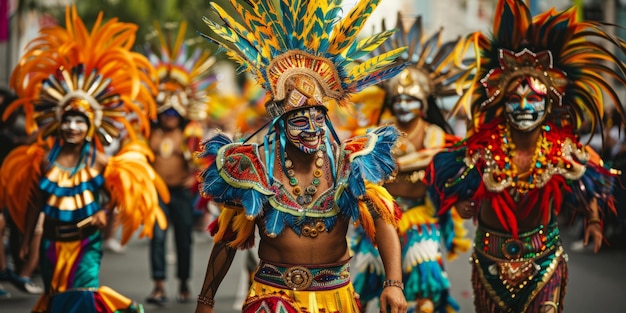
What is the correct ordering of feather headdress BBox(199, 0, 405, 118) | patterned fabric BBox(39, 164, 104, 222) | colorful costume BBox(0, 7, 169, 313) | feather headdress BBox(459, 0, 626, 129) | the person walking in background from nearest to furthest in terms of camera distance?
feather headdress BBox(199, 0, 405, 118)
feather headdress BBox(459, 0, 626, 129)
colorful costume BBox(0, 7, 169, 313)
patterned fabric BBox(39, 164, 104, 222)
the person walking in background

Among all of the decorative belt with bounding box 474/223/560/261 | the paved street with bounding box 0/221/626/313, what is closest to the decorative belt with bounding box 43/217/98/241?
the paved street with bounding box 0/221/626/313

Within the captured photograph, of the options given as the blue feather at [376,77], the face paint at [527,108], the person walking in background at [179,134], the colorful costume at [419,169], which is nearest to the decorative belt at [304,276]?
the blue feather at [376,77]

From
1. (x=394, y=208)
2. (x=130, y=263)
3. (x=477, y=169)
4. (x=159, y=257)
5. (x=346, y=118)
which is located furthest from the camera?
(x=130, y=263)

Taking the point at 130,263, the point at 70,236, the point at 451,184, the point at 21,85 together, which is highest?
the point at 21,85

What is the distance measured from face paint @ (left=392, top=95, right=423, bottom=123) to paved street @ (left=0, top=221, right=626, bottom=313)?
7.87 feet

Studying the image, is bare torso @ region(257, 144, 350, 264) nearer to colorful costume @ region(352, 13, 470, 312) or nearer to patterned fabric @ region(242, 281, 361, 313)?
patterned fabric @ region(242, 281, 361, 313)

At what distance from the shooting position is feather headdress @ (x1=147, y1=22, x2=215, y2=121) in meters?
12.4

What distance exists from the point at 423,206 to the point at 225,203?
12.1 feet

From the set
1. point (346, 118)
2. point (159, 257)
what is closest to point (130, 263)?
point (159, 257)

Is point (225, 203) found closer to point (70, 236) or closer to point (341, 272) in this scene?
point (341, 272)

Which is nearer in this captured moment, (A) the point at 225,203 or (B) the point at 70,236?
(A) the point at 225,203

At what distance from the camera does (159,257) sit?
11.7m

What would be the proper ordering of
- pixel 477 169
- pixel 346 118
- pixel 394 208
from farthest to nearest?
pixel 346 118, pixel 477 169, pixel 394 208

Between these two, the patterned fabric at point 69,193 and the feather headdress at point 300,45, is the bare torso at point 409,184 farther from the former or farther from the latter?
the feather headdress at point 300,45
